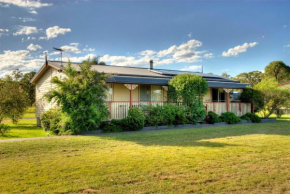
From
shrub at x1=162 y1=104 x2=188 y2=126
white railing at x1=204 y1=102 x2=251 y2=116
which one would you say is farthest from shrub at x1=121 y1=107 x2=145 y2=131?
white railing at x1=204 y1=102 x2=251 y2=116

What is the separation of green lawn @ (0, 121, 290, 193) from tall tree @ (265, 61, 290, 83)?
50104 millimetres

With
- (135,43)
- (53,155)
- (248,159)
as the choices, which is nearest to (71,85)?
(53,155)

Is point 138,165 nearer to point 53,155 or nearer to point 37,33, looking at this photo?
point 53,155

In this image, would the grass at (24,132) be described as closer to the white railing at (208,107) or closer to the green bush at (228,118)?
the white railing at (208,107)

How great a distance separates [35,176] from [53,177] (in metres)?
0.41

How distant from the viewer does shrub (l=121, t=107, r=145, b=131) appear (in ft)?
37.8

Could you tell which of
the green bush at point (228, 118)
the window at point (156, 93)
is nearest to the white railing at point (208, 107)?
the green bush at point (228, 118)

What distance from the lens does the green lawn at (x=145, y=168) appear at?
3.89m

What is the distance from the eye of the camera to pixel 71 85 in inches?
406

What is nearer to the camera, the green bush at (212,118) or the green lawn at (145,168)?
the green lawn at (145,168)

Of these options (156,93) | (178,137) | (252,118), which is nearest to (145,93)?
(156,93)

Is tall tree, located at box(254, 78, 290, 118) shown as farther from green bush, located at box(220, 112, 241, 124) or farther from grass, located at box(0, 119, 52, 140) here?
grass, located at box(0, 119, 52, 140)

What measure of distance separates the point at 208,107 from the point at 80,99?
A: 9474 millimetres

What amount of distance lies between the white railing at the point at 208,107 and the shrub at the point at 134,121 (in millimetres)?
1114
